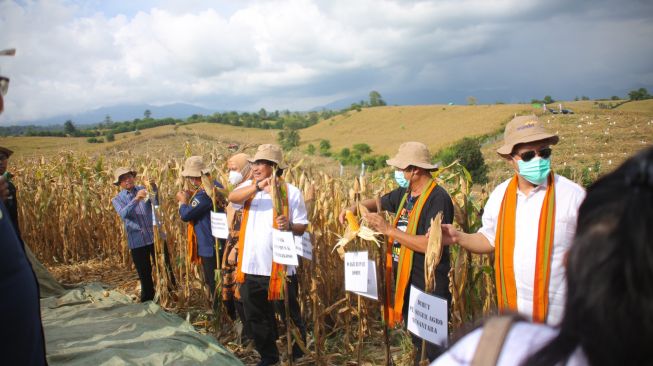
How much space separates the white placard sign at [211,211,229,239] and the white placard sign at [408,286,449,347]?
2.35m

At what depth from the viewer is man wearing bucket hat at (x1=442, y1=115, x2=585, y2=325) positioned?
229 cm

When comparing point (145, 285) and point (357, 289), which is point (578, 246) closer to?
point (357, 289)

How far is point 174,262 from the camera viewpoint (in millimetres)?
5809

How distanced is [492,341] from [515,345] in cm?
4

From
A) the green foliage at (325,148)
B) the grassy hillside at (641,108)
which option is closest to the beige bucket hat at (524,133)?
the green foliage at (325,148)

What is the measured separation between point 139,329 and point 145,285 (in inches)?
39.2

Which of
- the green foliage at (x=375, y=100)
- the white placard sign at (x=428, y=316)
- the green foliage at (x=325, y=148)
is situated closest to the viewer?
the white placard sign at (x=428, y=316)

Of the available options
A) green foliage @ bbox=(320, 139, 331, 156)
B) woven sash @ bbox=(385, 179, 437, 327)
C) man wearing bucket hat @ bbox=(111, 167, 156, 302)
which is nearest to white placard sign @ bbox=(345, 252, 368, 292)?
woven sash @ bbox=(385, 179, 437, 327)

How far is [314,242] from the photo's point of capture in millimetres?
4324

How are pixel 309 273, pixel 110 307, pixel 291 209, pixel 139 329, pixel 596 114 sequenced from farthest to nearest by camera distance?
pixel 596 114
pixel 110 307
pixel 139 329
pixel 309 273
pixel 291 209

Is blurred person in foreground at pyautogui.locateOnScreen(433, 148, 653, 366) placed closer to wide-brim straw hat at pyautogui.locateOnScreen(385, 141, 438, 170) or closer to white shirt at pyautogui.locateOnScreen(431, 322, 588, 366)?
white shirt at pyautogui.locateOnScreen(431, 322, 588, 366)

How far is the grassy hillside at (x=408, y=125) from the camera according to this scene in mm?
47316

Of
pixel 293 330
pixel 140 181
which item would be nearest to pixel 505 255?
pixel 293 330

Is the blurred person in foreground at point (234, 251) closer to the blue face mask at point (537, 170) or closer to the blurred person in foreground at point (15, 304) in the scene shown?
the blurred person in foreground at point (15, 304)
